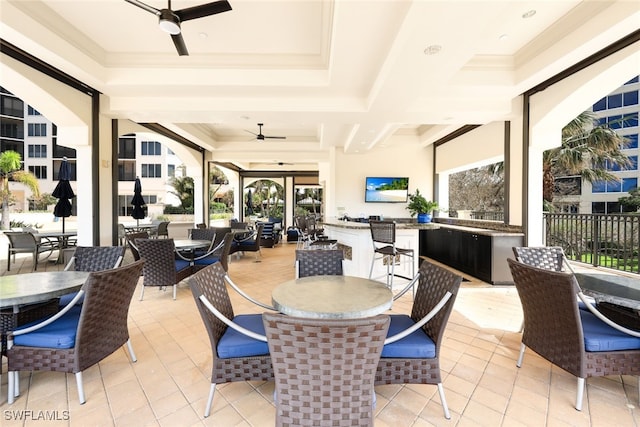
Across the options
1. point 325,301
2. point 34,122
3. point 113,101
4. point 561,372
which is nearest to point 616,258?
point 561,372

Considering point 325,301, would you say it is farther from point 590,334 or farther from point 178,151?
point 178,151

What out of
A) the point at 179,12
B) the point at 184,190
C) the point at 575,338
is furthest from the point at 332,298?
the point at 184,190

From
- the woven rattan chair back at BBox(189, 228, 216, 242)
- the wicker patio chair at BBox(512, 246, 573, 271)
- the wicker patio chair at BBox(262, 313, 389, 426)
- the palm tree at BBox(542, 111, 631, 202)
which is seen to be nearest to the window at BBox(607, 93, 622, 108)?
the palm tree at BBox(542, 111, 631, 202)

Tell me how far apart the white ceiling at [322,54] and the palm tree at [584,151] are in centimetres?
401

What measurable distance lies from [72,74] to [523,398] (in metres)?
5.69

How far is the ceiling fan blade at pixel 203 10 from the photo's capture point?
2.42 m

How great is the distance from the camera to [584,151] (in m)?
7.30

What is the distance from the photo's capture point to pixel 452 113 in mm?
4535

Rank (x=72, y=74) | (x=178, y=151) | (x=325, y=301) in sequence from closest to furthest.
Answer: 1. (x=325, y=301)
2. (x=72, y=74)
3. (x=178, y=151)

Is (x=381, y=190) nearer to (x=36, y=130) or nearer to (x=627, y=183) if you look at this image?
(x=627, y=183)

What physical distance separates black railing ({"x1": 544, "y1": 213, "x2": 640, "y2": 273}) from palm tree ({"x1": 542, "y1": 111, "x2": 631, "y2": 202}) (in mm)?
1746

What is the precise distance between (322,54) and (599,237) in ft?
18.8

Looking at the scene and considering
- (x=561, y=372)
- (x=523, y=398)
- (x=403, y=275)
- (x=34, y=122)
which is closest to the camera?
(x=523, y=398)

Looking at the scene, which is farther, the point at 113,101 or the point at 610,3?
the point at 113,101
